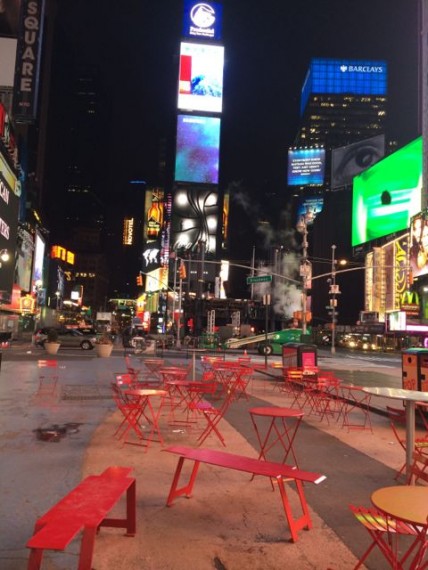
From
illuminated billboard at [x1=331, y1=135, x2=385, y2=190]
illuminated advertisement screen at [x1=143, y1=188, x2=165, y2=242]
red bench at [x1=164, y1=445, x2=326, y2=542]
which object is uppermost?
illuminated billboard at [x1=331, y1=135, x2=385, y2=190]

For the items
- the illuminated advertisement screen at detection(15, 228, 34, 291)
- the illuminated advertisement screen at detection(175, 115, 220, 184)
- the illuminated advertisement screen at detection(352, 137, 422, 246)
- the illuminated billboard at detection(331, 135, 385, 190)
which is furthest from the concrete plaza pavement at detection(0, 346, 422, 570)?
the illuminated billboard at detection(331, 135, 385, 190)

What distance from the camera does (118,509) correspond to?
5145 mm

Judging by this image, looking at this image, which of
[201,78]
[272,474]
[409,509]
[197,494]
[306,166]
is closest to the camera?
[409,509]

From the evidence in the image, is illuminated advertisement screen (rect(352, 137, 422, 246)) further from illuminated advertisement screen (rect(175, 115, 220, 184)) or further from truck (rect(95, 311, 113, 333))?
truck (rect(95, 311, 113, 333))

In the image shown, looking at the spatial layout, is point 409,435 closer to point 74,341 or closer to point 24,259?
point 74,341

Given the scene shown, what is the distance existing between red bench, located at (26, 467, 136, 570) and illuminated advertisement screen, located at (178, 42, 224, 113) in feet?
315

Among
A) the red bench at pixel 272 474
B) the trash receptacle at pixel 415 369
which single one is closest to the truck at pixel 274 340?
the trash receptacle at pixel 415 369

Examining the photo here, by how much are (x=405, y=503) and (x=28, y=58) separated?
967 inches

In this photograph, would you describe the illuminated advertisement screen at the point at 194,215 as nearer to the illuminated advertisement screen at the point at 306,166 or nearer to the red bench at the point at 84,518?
the illuminated advertisement screen at the point at 306,166

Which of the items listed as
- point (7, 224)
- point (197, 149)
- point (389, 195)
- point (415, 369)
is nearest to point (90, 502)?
point (415, 369)

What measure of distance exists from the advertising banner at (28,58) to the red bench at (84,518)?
2281 centimetres

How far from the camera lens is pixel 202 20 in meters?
97.7

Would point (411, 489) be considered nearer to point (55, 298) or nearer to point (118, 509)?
point (118, 509)

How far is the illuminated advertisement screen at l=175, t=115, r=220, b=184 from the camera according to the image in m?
93.5
